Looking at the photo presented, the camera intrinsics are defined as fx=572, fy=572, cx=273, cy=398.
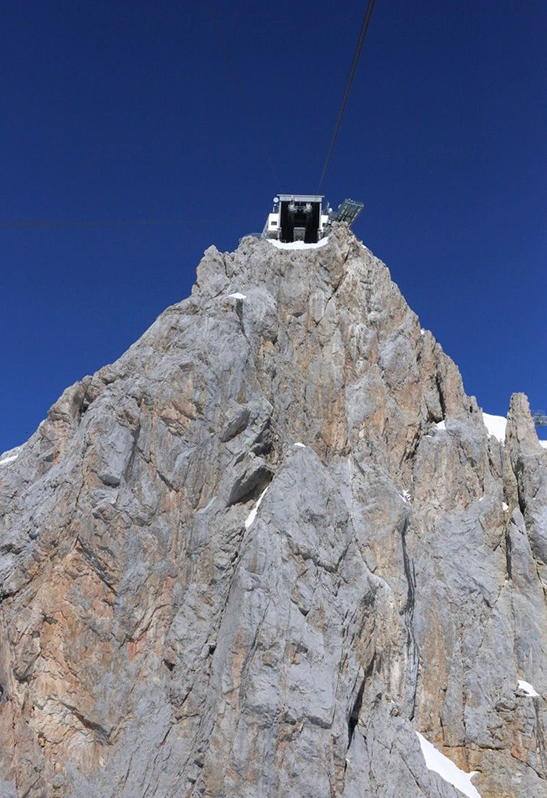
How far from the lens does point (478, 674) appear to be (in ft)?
108

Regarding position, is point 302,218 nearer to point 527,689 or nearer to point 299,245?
point 299,245

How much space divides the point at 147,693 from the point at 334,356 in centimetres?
2341

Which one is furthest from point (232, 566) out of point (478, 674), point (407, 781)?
point (478, 674)

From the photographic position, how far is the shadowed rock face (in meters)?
25.5

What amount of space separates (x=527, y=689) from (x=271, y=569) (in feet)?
56.0

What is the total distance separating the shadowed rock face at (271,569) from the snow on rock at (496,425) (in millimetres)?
2847

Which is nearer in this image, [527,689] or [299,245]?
[527,689]

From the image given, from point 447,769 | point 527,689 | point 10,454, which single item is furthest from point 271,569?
point 10,454

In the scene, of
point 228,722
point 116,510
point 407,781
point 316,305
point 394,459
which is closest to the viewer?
point 228,722

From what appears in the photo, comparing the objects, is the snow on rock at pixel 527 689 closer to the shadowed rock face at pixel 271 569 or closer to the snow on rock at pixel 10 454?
the shadowed rock face at pixel 271 569

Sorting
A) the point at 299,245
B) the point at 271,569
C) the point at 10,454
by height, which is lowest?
the point at 271,569

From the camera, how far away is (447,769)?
2998cm

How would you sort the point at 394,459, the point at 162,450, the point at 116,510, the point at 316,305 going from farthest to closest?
1. the point at 316,305
2. the point at 394,459
3. the point at 162,450
4. the point at 116,510

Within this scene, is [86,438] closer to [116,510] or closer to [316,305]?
[116,510]
